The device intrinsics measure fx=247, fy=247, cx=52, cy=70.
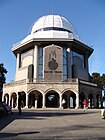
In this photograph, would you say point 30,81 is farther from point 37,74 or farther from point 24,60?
point 24,60

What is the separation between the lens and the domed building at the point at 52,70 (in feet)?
151

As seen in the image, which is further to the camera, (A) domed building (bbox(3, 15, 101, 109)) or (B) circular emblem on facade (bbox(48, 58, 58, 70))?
(B) circular emblem on facade (bbox(48, 58, 58, 70))

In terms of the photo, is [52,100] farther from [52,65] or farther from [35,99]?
[52,65]

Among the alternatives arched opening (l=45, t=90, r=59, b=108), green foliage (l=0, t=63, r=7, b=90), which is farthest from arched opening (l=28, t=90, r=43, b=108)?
green foliage (l=0, t=63, r=7, b=90)

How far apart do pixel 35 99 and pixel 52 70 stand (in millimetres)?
6807

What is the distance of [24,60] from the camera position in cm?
5994

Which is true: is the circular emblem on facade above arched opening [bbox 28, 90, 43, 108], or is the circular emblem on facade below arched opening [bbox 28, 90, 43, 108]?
above

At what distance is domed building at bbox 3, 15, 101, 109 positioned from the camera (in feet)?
151

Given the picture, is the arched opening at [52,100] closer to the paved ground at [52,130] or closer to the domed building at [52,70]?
the domed building at [52,70]

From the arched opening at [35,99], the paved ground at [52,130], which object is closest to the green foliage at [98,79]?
the arched opening at [35,99]

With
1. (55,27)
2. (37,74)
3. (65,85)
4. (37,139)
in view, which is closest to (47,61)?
(37,74)

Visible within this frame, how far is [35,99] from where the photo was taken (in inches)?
1918

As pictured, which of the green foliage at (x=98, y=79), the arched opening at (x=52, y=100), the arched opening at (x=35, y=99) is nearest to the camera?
the arched opening at (x=35, y=99)

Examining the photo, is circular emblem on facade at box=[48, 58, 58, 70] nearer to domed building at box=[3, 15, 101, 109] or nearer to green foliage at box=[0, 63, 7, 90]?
domed building at box=[3, 15, 101, 109]
